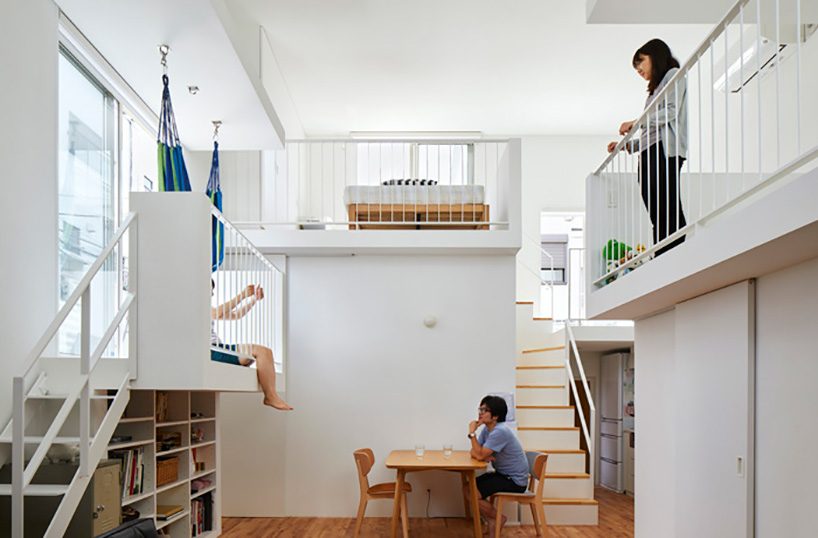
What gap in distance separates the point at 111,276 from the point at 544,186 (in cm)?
668

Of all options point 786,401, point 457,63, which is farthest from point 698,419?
point 457,63

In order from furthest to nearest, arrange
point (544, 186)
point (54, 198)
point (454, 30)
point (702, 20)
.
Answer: point (544, 186) < point (454, 30) < point (702, 20) < point (54, 198)

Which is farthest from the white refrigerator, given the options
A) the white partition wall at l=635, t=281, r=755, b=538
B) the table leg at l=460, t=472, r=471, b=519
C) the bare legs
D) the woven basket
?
the woven basket

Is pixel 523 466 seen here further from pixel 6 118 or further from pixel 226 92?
pixel 6 118

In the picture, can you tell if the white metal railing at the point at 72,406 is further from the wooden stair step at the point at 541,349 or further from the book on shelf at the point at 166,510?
the wooden stair step at the point at 541,349

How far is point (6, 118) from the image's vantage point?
4051mm

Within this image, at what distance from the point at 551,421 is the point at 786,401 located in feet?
16.9

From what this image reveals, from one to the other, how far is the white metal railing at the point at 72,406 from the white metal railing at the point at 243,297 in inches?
30.9

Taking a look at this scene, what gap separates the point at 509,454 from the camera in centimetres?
661

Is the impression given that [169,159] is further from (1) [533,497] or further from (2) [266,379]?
(1) [533,497]

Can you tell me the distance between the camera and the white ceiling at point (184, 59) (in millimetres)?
4633

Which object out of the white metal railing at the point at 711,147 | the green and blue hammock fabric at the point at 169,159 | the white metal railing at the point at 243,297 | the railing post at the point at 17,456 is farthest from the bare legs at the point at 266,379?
the railing post at the point at 17,456

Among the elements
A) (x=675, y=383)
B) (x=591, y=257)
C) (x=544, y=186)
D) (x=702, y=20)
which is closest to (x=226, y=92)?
(x=591, y=257)

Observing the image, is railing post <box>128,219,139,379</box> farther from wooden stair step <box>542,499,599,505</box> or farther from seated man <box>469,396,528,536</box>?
wooden stair step <box>542,499,599,505</box>
